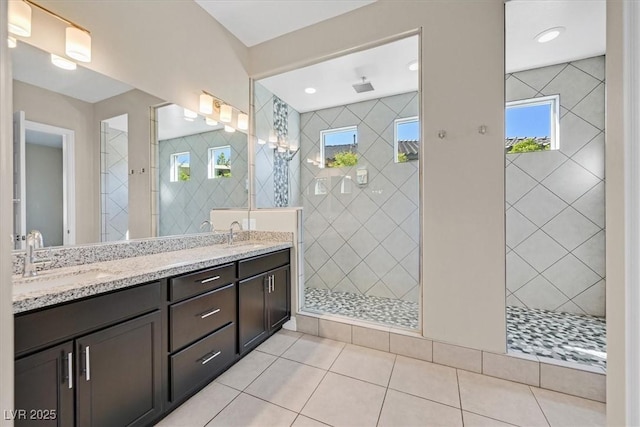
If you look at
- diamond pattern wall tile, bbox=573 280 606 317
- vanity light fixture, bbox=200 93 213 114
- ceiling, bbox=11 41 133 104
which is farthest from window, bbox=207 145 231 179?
diamond pattern wall tile, bbox=573 280 606 317

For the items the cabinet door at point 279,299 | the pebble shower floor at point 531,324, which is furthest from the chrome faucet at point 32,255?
the pebble shower floor at point 531,324

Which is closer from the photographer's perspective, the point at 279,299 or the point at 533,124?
the point at 279,299

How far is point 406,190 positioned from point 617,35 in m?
2.32

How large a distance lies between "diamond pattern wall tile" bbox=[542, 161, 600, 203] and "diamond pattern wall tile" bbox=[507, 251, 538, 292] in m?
0.74

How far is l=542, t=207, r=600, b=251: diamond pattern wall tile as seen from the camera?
99.7 inches

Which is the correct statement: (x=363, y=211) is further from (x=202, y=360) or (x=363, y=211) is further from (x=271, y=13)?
(x=202, y=360)

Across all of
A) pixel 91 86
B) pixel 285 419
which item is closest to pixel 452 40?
pixel 91 86

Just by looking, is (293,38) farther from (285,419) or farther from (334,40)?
(285,419)

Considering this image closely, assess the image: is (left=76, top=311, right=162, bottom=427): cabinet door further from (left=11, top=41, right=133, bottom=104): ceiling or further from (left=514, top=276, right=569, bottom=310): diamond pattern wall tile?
(left=514, top=276, right=569, bottom=310): diamond pattern wall tile

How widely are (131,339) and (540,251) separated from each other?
350cm

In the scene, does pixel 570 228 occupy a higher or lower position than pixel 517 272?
higher

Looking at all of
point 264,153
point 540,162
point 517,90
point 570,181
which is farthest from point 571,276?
point 264,153

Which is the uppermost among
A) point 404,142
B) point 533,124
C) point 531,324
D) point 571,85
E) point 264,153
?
point 571,85

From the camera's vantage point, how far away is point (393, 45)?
7.54 ft
